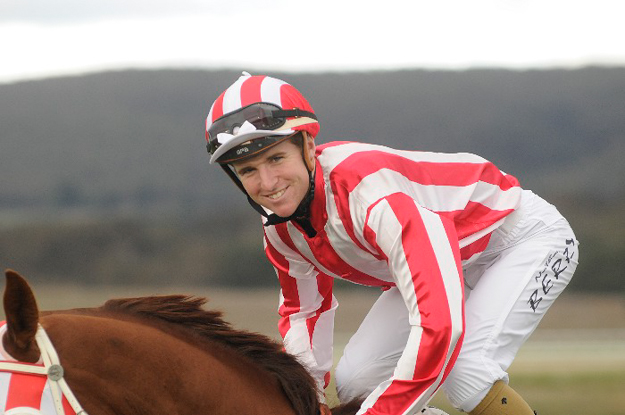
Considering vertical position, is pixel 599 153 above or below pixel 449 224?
below

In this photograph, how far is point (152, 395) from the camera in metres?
2.54

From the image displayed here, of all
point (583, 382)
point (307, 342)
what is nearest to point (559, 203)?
point (583, 382)

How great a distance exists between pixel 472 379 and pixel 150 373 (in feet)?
3.50

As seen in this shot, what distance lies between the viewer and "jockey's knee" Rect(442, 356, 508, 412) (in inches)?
121

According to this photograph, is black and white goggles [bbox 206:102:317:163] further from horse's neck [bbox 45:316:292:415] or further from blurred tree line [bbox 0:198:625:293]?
blurred tree line [bbox 0:198:625:293]

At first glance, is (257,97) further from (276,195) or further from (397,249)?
(397,249)

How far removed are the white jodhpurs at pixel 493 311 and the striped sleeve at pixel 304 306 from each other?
16cm

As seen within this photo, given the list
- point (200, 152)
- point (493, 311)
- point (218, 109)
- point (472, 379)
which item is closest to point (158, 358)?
point (218, 109)

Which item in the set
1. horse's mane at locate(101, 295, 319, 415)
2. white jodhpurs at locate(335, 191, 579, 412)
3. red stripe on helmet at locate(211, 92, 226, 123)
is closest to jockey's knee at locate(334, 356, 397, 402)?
white jodhpurs at locate(335, 191, 579, 412)

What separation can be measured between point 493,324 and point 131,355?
1287 mm

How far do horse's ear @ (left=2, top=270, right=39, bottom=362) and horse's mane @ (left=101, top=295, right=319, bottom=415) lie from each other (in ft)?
1.47

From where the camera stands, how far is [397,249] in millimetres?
2949

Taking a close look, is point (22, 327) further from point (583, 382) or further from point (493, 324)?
point (583, 382)

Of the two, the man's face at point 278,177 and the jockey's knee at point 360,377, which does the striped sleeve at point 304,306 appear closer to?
the jockey's knee at point 360,377
